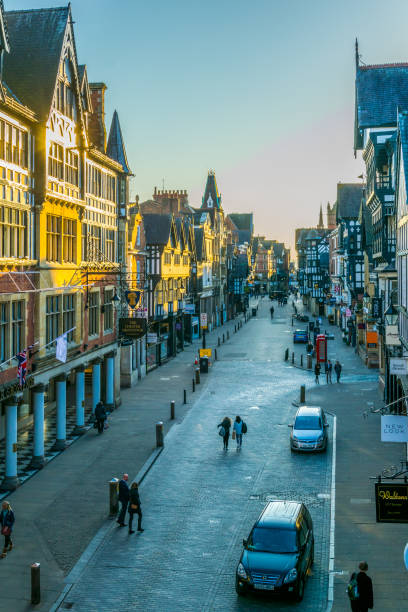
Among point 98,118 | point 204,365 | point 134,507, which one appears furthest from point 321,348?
point 134,507

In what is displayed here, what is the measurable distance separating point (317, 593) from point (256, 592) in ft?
4.95

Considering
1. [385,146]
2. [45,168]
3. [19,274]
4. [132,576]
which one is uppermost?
[385,146]

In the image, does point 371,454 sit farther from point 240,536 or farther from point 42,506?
point 42,506

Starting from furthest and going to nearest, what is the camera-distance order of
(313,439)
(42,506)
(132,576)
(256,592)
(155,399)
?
1. (155,399)
2. (313,439)
3. (42,506)
4. (132,576)
5. (256,592)

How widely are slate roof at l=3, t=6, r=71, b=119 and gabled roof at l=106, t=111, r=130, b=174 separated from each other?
39.4 ft

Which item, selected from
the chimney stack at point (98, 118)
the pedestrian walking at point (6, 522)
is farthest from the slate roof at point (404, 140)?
the chimney stack at point (98, 118)

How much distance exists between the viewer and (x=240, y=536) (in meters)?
17.8

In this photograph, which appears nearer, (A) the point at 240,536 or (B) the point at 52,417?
(A) the point at 240,536

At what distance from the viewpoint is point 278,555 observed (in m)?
14.6

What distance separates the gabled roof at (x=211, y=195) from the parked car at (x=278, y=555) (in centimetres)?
8350

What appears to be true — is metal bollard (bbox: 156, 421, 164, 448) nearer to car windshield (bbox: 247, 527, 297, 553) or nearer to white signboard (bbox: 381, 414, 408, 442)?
white signboard (bbox: 381, 414, 408, 442)

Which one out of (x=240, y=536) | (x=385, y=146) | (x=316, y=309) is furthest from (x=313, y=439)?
(x=316, y=309)

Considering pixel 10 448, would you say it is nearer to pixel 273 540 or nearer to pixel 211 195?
pixel 273 540

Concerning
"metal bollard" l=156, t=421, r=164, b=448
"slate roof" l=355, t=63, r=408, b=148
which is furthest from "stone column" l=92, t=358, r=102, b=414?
"slate roof" l=355, t=63, r=408, b=148
